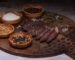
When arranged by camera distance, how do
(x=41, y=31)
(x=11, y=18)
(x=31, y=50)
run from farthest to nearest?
(x=11, y=18)
(x=41, y=31)
(x=31, y=50)

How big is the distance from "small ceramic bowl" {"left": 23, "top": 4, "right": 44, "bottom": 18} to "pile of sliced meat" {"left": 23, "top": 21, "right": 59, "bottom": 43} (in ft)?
0.38

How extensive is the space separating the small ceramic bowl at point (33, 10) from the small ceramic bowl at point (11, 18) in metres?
0.07

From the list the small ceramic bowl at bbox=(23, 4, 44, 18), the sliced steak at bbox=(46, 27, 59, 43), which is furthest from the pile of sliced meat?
the small ceramic bowl at bbox=(23, 4, 44, 18)

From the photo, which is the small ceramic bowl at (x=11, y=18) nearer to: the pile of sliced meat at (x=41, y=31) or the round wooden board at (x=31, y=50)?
the pile of sliced meat at (x=41, y=31)

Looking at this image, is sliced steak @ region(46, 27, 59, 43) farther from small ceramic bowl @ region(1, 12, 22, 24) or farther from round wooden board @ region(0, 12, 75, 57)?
small ceramic bowl @ region(1, 12, 22, 24)

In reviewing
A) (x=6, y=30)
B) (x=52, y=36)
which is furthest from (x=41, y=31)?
(x=6, y=30)

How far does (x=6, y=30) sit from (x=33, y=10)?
34cm

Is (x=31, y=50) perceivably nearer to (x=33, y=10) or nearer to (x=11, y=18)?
(x=11, y=18)

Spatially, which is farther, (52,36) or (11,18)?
(11,18)

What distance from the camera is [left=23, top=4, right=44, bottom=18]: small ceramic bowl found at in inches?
69.0

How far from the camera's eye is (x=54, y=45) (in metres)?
1.46

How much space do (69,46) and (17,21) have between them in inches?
16.7

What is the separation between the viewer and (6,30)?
1566 mm

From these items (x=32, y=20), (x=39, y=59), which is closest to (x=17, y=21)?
(x=32, y=20)
